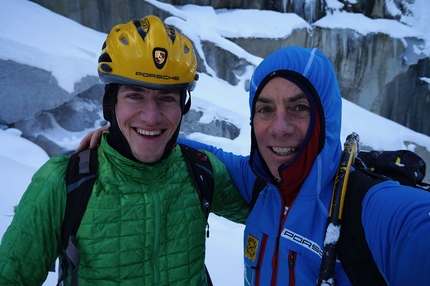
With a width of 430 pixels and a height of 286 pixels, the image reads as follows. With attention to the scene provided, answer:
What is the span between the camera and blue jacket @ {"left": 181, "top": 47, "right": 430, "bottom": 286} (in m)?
1.09

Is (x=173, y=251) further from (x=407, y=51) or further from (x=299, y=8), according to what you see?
(x=407, y=51)

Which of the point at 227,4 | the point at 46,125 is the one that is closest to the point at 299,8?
the point at 227,4

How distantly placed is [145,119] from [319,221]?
1.04 metres

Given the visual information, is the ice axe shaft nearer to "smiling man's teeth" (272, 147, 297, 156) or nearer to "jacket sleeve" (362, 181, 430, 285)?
"jacket sleeve" (362, 181, 430, 285)

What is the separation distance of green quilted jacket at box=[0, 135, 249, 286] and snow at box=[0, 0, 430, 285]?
169 centimetres

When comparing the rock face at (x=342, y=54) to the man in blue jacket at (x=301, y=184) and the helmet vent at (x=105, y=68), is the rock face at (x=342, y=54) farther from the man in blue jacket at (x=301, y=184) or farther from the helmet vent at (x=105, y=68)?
the man in blue jacket at (x=301, y=184)

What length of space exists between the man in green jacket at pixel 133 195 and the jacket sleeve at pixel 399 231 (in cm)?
94

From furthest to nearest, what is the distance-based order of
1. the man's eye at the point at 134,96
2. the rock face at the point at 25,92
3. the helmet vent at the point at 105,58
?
the rock face at the point at 25,92 → the helmet vent at the point at 105,58 → the man's eye at the point at 134,96

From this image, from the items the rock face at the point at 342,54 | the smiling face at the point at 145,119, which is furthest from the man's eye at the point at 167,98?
the rock face at the point at 342,54

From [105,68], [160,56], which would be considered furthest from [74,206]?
[160,56]

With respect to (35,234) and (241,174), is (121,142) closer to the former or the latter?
(35,234)

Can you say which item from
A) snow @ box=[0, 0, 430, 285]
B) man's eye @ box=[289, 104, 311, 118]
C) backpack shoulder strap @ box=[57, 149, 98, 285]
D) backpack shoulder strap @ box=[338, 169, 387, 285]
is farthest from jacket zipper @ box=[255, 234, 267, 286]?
snow @ box=[0, 0, 430, 285]

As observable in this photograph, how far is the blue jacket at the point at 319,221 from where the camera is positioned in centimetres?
109

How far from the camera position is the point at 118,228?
1518mm
